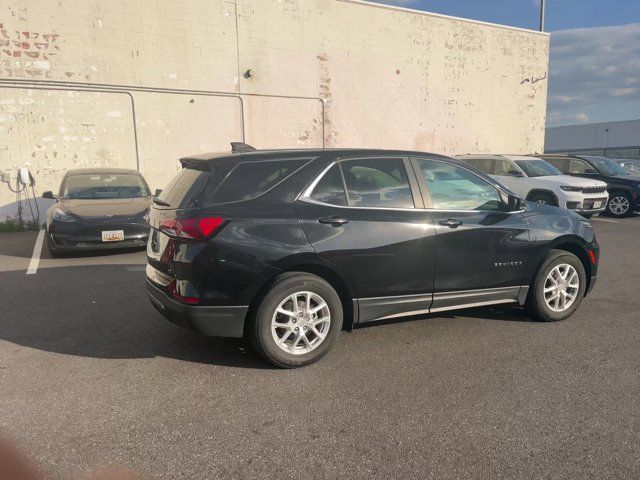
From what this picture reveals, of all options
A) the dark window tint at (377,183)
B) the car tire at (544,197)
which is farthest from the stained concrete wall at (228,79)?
the dark window tint at (377,183)

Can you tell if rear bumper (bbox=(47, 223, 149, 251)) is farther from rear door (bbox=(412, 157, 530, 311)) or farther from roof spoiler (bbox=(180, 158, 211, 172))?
rear door (bbox=(412, 157, 530, 311))

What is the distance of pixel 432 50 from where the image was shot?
1739 cm

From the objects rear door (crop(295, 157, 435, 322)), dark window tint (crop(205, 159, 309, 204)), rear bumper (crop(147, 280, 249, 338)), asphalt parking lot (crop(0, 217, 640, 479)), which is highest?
dark window tint (crop(205, 159, 309, 204))

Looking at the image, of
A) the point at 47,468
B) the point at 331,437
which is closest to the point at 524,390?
the point at 331,437

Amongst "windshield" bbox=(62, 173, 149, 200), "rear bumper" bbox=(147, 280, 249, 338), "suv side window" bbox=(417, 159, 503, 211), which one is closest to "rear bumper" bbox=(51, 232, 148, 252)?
"windshield" bbox=(62, 173, 149, 200)

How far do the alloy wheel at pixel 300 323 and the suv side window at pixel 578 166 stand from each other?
1295 cm

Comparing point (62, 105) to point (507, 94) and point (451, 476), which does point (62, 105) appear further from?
point (507, 94)

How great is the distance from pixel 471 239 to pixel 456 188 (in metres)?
0.49

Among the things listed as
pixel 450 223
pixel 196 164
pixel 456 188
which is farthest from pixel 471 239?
pixel 196 164

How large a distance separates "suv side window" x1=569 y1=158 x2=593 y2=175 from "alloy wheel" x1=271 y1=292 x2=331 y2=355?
510 inches

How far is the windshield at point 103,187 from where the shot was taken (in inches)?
372

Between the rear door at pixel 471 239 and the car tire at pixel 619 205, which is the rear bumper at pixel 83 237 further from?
the car tire at pixel 619 205

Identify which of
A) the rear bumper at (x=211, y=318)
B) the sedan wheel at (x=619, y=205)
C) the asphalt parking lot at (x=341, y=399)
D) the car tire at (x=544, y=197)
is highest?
the car tire at (x=544, y=197)

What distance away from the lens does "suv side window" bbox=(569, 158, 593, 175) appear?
14562mm
